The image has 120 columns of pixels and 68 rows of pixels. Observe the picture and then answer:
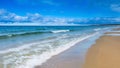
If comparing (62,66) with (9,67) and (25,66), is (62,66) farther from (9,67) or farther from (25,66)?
(9,67)

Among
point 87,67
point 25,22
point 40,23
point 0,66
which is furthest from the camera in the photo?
point 40,23

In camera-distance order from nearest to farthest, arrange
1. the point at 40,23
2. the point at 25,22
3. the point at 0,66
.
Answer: the point at 0,66 < the point at 25,22 < the point at 40,23

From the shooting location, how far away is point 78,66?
231 inches

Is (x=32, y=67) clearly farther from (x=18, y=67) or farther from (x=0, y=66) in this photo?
(x=0, y=66)

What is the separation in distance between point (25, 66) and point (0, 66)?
79 centimetres

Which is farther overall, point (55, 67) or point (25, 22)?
point (25, 22)

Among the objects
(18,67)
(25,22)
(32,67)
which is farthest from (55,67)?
(25,22)

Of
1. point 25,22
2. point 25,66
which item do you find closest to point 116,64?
point 25,66

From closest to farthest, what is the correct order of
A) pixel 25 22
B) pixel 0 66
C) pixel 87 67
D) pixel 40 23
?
pixel 87 67
pixel 0 66
pixel 25 22
pixel 40 23

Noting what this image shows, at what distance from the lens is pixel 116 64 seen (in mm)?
5938

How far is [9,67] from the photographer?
5949 millimetres

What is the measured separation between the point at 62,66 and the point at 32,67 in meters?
0.88

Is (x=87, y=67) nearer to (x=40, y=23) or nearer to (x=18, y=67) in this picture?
Result: (x=18, y=67)

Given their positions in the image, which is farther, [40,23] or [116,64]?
[40,23]
